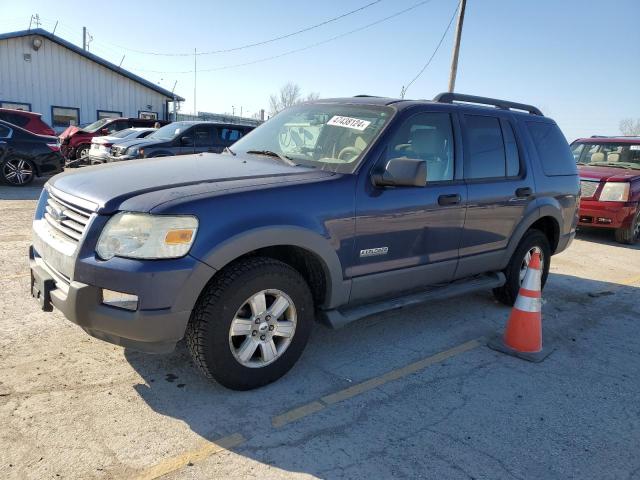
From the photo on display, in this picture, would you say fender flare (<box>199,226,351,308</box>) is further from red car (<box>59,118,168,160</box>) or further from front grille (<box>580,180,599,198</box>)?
red car (<box>59,118,168,160</box>)

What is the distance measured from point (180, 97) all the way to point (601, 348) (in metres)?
28.0

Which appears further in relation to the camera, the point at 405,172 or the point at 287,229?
the point at 405,172

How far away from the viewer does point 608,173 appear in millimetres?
9594

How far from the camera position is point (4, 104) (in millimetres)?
22484

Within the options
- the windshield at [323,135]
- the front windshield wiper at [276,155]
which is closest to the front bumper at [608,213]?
the windshield at [323,135]

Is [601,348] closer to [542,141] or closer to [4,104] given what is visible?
[542,141]

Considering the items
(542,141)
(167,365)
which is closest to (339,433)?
(167,365)

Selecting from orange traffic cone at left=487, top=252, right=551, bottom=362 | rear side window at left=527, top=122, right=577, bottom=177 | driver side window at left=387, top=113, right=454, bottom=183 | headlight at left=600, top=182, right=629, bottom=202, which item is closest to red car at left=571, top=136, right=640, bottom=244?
headlight at left=600, top=182, right=629, bottom=202

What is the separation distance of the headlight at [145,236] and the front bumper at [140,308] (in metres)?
0.11

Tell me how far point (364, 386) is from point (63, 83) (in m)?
25.8

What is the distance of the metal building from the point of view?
22875 millimetres

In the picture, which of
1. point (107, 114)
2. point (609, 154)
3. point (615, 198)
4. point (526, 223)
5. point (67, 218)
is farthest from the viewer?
point (107, 114)

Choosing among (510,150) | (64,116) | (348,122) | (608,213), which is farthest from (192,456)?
(64,116)

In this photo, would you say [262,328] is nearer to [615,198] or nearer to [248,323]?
[248,323]
